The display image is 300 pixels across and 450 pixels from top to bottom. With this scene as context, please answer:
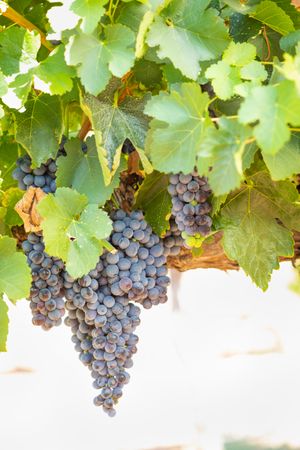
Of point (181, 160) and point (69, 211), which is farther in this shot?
point (69, 211)

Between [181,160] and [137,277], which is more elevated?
[181,160]

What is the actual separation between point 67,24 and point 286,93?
45 centimetres

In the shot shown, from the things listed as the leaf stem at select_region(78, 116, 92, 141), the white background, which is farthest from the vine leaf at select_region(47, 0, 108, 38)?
the white background

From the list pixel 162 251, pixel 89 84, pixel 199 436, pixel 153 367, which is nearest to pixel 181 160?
pixel 89 84

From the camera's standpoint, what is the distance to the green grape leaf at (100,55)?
3.61 ft

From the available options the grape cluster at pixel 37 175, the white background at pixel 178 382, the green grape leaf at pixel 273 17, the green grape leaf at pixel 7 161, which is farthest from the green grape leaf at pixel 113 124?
the white background at pixel 178 382

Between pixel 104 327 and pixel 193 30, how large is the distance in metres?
0.47

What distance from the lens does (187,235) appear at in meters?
1.24

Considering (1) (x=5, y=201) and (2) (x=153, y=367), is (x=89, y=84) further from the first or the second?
(2) (x=153, y=367)

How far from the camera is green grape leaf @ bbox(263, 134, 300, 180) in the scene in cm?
107

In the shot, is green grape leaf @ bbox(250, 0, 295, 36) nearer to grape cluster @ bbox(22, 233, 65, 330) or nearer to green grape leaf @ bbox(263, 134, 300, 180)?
green grape leaf @ bbox(263, 134, 300, 180)

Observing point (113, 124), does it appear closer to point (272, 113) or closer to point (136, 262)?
point (136, 262)

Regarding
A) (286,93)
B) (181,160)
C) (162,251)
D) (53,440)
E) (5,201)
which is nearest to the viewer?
(286,93)

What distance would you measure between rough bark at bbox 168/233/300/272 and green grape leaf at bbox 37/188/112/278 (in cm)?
34
